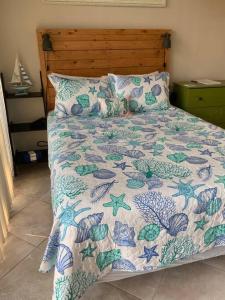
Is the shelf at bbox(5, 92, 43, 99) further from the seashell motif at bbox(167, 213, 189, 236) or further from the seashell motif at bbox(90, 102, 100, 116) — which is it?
the seashell motif at bbox(167, 213, 189, 236)

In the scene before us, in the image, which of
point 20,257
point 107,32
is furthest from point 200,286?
point 107,32

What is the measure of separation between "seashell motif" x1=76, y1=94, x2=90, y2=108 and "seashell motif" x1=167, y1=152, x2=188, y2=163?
1.15 m

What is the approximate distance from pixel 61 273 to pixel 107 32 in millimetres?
2484

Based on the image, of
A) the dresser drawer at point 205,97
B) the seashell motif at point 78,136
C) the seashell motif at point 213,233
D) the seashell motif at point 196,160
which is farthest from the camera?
the dresser drawer at point 205,97

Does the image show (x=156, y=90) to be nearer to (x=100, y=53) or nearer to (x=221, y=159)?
(x=100, y=53)

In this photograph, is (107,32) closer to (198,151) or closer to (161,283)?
(198,151)

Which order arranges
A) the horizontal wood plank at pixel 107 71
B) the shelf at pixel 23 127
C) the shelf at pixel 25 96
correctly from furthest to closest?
the horizontal wood plank at pixel 107 71
the shelf at pixel 23 127
the shelf at pixel 25 96

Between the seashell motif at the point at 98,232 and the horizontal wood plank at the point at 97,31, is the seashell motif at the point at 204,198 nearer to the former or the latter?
the seashell motif at the point at 98,232

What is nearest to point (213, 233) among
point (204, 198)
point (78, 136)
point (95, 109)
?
point (204, 198)

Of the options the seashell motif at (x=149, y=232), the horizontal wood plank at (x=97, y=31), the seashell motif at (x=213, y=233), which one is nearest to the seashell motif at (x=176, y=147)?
the seashell motif at (x=213, y=233)

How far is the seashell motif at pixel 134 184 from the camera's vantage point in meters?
1.33

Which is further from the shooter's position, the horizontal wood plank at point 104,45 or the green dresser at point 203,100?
the green dresser at point 203,100

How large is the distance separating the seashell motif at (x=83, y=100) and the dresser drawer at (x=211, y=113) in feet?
4.26

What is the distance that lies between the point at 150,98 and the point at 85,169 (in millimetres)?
1461
